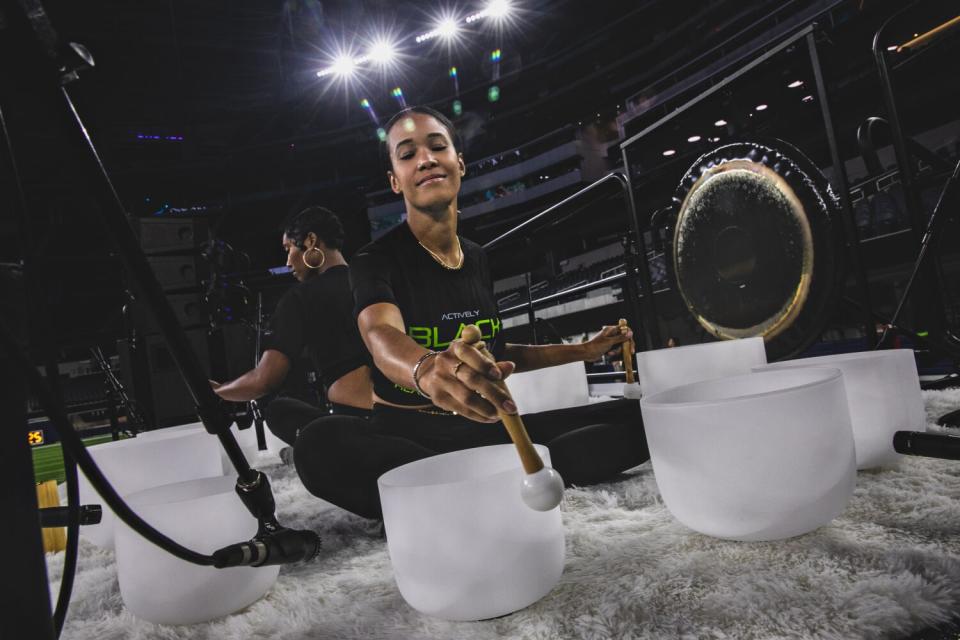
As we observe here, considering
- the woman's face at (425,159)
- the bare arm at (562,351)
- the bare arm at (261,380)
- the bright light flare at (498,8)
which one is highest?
the bright light flare at (498,8)

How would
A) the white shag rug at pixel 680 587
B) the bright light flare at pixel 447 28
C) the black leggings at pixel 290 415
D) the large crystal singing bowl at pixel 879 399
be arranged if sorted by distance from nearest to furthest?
1. the white shag rug at pixel 680 587
2. the large crystal singing bowl at pixel 879 399
3. the black leggings at pixel 290 415
4. the bright light flare at pixel 447 28

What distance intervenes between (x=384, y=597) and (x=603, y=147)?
1992 cm

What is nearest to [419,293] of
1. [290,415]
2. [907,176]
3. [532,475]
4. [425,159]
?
[425,159]

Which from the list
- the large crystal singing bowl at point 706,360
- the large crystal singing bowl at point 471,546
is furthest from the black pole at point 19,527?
the large crystal singing bowl at point 706,360

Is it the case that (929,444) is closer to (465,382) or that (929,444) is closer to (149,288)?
(465,382)

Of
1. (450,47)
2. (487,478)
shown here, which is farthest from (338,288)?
(450,47)

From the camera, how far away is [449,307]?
3.86ft

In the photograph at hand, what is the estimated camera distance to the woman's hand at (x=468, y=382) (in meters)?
0.50

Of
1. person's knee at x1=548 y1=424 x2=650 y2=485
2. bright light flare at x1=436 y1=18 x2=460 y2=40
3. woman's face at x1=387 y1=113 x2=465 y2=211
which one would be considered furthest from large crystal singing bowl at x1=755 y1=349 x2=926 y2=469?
bright light flare at x1=436 y1=18 x2=460 y2=40

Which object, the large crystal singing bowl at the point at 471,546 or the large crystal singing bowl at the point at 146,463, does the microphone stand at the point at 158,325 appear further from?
the large crystal singing bowl at the point at 146,463

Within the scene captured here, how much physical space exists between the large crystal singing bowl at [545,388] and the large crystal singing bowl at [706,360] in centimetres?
29

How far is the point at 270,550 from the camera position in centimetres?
46

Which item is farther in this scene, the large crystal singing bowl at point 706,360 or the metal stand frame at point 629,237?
the metal stand frame at point 629,237

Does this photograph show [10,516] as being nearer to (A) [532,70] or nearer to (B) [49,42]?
(B) [49,42]
